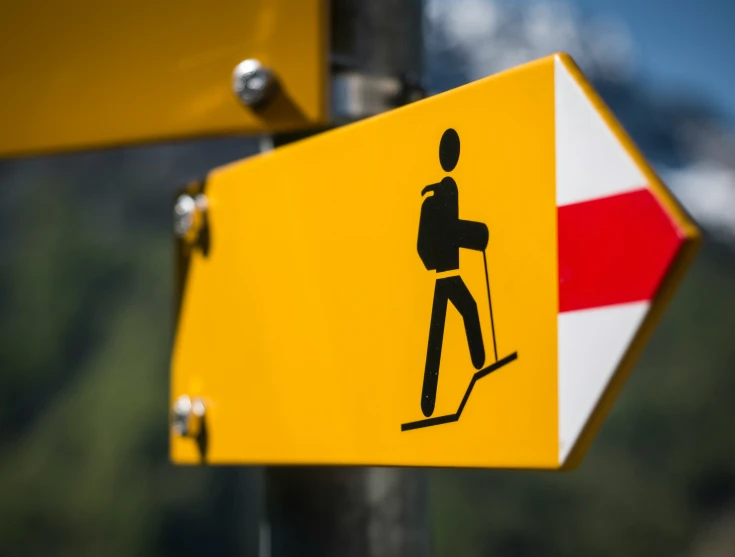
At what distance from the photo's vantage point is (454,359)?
0.89 metres

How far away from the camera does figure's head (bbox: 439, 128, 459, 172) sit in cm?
91

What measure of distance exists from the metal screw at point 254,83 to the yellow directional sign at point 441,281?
56 millimetres

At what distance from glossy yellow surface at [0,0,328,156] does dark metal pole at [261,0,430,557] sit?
35 millimetres

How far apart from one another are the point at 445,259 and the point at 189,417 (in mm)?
430

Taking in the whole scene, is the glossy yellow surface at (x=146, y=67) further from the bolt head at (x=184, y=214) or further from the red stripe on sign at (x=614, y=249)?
the red stripe on sign at (x=614, y=249)

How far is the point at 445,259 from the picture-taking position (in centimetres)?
91

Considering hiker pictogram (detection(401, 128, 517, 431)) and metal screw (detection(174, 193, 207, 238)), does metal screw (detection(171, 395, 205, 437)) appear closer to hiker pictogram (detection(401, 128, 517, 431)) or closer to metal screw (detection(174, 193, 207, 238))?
metal screw (detection(174, 193, 207, 238))

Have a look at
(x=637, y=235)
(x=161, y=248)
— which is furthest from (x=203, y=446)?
A: (x=161, y=248)

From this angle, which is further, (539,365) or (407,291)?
(407,291)

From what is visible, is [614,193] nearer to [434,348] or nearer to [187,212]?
[434,348]

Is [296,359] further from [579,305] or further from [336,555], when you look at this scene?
[579,305]

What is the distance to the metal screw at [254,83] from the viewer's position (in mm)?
1095

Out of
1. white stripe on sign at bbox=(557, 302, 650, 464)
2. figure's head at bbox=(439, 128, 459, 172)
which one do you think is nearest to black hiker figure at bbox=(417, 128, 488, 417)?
figure's head at bbox=(439, 128, 459, 172)

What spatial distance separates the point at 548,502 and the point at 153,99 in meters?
13.9
